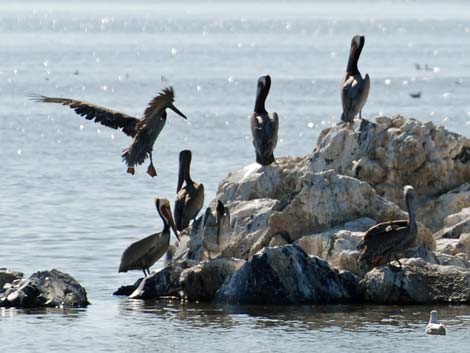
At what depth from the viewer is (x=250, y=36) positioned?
12762 cm

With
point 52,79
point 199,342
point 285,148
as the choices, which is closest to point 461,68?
point 52,79

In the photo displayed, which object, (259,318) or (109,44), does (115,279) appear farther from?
(109,44)

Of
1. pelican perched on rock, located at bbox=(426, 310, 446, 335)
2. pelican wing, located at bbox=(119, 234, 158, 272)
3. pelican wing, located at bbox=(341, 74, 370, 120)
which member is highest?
pelican wing, located at bbox=(341, 74, 370, 120)

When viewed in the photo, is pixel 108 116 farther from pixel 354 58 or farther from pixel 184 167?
pixel 354 58

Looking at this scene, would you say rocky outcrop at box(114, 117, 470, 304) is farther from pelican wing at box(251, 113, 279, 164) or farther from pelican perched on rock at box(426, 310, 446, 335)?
pelican perched on rock at box(426, 310, 446, 335)

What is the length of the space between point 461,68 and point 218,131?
117 ft

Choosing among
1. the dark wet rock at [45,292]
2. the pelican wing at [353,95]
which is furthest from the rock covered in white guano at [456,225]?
the dark wet rock at [45,292]

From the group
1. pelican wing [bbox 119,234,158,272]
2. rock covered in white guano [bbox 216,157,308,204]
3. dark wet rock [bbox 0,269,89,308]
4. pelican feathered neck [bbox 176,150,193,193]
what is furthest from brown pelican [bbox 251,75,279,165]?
dark wet rock [bbox 0,269,89,308]

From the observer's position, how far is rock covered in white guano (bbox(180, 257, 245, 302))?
635 inches

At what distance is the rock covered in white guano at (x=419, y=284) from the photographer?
1570cm

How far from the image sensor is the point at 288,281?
15820 millimetres

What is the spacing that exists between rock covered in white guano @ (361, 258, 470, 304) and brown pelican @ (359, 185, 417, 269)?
0.13 m

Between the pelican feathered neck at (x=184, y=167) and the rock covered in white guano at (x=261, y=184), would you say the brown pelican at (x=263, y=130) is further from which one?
the pelican feathered neck at (x=184, y=167)

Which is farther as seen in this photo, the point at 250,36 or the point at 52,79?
the point at 250,36
